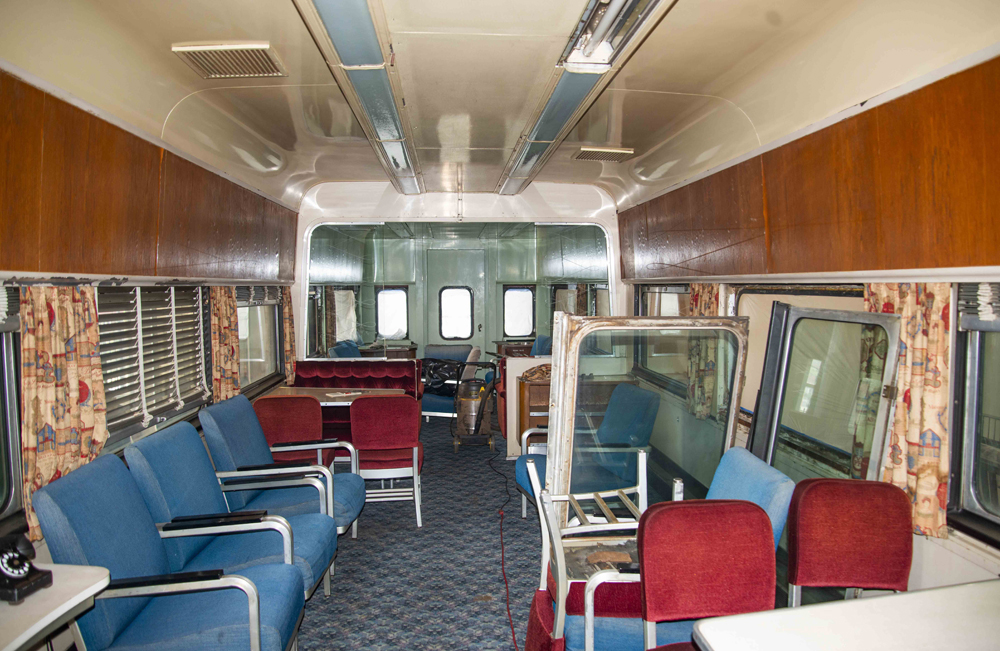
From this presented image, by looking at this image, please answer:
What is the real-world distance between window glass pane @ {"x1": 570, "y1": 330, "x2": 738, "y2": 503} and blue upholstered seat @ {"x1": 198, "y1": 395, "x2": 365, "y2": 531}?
4.76 feet

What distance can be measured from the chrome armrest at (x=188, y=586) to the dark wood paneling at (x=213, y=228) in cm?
189

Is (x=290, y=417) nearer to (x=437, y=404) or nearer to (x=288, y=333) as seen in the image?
(x=288, y=333)

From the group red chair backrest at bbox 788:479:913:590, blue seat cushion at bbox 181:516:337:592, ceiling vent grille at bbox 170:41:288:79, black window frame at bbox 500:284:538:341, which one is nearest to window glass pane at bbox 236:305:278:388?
ceiling vent grille at bbox 170:41:288:79

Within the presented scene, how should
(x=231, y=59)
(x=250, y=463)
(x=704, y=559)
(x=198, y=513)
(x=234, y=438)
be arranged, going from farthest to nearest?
(x=250, y=463), (x=234, y=438), (x=231, y=59), (x=198, y=513), (x=704, y=559)

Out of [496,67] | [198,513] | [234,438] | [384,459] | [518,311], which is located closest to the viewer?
[198,513]

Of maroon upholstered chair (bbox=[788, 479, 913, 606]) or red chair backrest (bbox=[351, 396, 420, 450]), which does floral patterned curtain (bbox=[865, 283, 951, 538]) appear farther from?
red chair backrest (bbox=[351, 396, 420, 450])

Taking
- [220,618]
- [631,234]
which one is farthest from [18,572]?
[631,234]

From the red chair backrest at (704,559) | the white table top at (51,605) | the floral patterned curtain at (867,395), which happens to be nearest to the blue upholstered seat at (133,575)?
the white table top at (51,605)

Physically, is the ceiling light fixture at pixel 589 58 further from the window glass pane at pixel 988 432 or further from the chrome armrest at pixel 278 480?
the chrome armrest at pixel 278 480

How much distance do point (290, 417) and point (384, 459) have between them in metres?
0.78

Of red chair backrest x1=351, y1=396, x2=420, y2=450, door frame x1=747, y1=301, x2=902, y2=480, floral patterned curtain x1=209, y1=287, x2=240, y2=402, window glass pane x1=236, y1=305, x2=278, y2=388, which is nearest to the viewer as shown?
door frame x1=747, y1=301, x2=902, y2=480

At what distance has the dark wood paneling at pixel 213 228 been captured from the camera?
3.40m

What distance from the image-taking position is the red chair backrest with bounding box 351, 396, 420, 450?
418 centimetres

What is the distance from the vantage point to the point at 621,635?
2.23 metres
